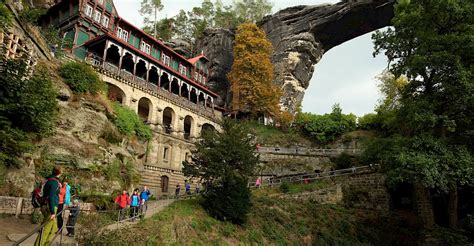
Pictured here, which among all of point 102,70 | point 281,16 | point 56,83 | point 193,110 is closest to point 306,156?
point 193,110

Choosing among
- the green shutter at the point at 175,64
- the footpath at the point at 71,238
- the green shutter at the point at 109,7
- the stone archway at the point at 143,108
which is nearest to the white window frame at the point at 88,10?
the green shutter at the point at 109,7

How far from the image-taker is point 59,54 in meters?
23.7

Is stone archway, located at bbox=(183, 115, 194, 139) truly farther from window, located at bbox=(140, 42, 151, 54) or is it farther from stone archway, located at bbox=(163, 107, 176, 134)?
window, located at bbox=(140, 42, 151, 54)

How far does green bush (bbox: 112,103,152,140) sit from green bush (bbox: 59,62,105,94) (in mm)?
2447

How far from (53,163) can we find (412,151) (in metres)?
20.0

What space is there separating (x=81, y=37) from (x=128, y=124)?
1485 centimetres

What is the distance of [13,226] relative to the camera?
10.5m

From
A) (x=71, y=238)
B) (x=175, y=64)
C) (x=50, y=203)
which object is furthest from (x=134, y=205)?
(x=175, y=64)

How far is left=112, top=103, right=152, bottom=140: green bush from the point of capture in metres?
22.8

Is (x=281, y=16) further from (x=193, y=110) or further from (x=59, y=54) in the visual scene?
(x=59, y=54)

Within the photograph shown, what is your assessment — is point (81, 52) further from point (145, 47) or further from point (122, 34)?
point (145, 47)

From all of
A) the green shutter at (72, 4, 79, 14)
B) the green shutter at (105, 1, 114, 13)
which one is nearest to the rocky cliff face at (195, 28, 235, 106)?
the green shutter at (105, 1, 114, 13)

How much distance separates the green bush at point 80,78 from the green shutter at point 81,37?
38.2ft

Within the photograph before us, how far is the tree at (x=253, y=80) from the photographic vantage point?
134 ft
